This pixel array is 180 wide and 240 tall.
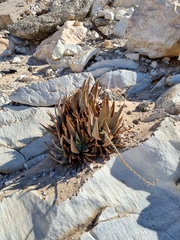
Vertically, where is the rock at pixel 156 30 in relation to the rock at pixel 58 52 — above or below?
above

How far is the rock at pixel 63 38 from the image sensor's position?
6786mm

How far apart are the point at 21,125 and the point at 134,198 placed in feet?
5.92

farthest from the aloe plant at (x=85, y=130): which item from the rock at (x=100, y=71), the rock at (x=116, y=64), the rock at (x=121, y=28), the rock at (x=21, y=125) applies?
the rock at (x=121, y=28)

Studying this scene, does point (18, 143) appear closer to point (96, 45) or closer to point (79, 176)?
point (79, 176)

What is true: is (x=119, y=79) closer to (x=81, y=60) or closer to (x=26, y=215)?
(x=81, y=60)

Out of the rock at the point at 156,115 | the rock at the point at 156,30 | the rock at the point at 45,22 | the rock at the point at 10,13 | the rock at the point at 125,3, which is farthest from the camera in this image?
the rock at the point at 10,13

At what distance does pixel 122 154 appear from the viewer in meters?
3.67

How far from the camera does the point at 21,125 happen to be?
467cm

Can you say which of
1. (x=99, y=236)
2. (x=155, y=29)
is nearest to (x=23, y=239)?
(x=99, y=236)

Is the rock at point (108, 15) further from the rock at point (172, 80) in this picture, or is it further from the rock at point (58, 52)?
the rock at point (172, 80)

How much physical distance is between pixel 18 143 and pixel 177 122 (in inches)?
68.8

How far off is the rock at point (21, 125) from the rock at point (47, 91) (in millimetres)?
137

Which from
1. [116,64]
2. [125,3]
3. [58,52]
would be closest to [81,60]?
[116,64]

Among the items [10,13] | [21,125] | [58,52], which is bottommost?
[10,13]
